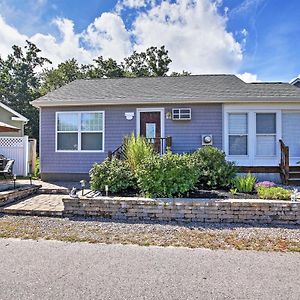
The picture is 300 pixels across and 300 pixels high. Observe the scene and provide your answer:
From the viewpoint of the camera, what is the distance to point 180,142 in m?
10.6

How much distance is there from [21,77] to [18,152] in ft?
69.8

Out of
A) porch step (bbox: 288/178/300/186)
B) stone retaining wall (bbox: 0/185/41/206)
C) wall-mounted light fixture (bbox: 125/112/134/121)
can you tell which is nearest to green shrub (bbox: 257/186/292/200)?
porch step (bbox: 288/178/300/186)

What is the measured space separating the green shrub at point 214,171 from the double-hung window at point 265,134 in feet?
9.78

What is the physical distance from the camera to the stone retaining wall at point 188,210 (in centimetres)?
556

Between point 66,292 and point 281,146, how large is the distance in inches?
354

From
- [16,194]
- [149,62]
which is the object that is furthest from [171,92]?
[149,62]

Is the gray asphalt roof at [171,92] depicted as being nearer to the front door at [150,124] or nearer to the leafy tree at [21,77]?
the front door at [150,124]

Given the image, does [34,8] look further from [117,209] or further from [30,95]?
[30,95]

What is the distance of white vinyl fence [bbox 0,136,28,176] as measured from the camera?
1222cm

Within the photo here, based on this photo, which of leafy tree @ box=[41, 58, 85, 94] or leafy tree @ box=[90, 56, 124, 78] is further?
leafy tree @ box=[41, 58, 85, 94]

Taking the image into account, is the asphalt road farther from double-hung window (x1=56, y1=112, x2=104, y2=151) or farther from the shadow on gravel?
double-hung window (x1=56, y1=112, x2=104, y2=151)

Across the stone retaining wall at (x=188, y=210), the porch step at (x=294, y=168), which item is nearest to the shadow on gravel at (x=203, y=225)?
the stone retaining wall at (x=188, y=210)

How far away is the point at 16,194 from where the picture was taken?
7453 mm

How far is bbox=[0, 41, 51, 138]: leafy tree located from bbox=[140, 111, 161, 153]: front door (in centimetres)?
2036
